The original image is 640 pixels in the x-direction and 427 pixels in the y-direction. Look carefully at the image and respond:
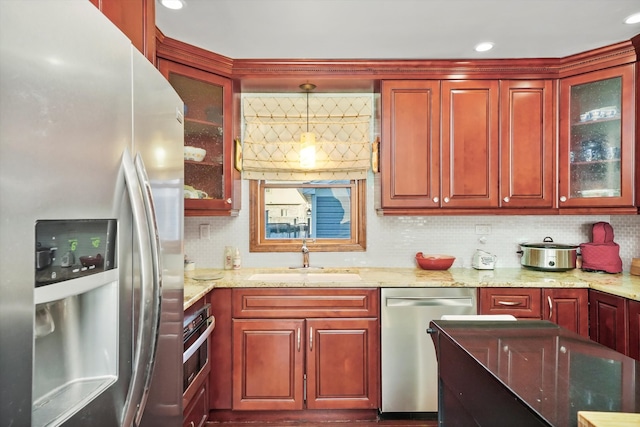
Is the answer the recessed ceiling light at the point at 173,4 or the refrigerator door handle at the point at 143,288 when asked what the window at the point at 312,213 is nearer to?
the recessed ceiling light at the point at 173,4

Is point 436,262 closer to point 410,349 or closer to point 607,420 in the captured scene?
point 410,349

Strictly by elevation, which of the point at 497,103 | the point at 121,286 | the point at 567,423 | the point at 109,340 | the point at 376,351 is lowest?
the point at 376,351

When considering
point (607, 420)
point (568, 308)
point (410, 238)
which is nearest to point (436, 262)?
point (410, 238)

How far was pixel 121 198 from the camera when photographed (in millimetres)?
766

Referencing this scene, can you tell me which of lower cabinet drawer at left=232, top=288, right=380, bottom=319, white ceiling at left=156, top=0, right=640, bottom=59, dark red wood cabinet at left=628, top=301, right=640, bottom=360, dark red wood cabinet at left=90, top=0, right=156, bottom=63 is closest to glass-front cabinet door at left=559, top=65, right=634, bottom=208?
white ceiling at left=156, top=0, right=640, bottom=59

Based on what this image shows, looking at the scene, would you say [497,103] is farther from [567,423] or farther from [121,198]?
[121,198]

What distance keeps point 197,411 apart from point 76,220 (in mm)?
1804

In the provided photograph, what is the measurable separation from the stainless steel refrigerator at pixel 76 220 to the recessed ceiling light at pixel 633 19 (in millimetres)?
2579

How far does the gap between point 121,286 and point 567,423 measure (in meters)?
0.97

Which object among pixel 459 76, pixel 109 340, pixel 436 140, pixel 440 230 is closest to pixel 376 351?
pixel 440 230

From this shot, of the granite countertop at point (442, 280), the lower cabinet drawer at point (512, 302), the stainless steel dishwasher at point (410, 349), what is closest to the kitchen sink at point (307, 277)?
the granite countertop at point (442, 280)

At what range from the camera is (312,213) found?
3.02 meters

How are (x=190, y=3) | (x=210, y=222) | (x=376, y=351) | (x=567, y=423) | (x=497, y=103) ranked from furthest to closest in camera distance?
(x=210, y=222)
(x=497, y=103)
(x=376, y=351)
(x=190, y=3)
(x=567, y=423)

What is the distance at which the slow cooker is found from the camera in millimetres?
2568
